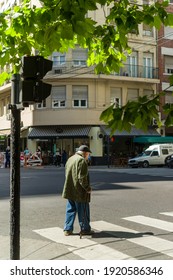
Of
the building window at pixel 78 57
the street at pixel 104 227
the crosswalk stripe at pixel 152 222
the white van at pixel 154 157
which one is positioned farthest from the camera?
the building window at pixel 78 57

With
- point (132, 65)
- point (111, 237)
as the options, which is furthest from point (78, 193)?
point (132, 65)

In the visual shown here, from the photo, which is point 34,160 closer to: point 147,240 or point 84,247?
point 147,240

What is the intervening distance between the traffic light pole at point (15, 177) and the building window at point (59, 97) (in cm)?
3233

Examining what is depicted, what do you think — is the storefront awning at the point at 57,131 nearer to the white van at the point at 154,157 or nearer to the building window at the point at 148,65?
the white van at the point at 154,157

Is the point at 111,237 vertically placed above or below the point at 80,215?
below

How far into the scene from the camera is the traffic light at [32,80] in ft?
17.8

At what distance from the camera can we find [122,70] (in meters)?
38.9

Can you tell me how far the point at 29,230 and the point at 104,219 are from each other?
1.99 meters

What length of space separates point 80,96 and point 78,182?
30186mm

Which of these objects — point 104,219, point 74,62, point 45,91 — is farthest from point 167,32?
point 45,91

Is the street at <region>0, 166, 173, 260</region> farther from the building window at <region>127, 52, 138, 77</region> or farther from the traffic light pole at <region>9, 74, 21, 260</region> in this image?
the building window at <region>127, 52, 138, 77</region>

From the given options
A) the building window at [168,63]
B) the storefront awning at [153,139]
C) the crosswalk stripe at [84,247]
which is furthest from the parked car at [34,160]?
the crosswalk stripe at [84,247]
